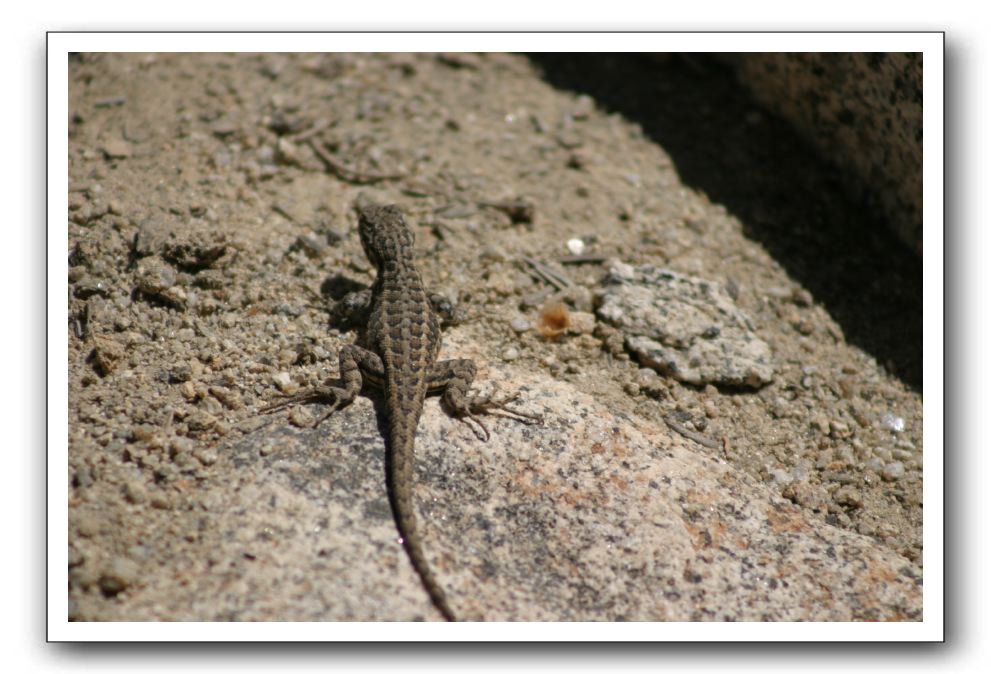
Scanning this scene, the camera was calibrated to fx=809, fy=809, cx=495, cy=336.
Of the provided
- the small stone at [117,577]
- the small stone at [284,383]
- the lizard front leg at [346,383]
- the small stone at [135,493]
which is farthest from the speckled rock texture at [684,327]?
the small stone at [117,577]

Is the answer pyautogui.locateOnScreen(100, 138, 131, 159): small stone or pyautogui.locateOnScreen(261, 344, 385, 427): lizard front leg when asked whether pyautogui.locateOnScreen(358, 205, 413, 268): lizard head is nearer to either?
pyautogui.locateOnScreen(261, 344, 385, 427): lizard front leg

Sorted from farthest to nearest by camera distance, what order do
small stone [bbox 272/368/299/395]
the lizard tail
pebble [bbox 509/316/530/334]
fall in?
pebble [bbox 509/316/530/334] < small stone [bbox 272/368/299/395] < the lizard tail

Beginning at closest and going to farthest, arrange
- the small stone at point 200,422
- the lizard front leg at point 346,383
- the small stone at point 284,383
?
1. the small stone at point 200,422
2. the lizard front leg at point 346,383
3. the small stone at point 284,383


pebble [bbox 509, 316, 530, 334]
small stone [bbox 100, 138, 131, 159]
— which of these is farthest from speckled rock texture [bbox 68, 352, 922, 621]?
small stone [bbox 100, 138, 131, 159]

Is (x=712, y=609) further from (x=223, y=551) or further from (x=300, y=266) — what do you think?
(x=300, y=266)

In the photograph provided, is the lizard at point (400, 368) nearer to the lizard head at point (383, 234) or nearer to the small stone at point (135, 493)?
the lizard head at point (383, 234)

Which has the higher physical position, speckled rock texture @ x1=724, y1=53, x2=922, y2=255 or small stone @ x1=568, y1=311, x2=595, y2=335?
speckled rock texture @ x1=724, y1=53, x2=922, y2=255
